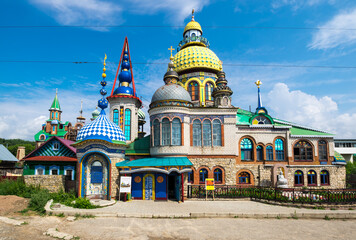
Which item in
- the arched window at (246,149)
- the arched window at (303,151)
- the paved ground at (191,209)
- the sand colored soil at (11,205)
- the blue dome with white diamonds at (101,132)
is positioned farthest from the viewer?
the arched window at (303,151)

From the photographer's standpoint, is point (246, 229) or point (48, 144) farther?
point (48, 144)

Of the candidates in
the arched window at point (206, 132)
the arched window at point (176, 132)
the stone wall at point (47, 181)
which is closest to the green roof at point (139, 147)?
the arched window at point (176, 132)

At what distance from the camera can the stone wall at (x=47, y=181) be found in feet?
57.2

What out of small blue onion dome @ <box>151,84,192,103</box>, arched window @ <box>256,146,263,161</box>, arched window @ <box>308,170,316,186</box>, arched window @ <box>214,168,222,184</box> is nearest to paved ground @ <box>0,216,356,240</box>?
arched window @ <box>214,168,222,184</box>

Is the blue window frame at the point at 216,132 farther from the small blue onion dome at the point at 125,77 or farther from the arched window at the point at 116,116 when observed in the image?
the small blue onion dome at the point at 125,77

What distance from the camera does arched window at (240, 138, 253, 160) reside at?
22.2 m

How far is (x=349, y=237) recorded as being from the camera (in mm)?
9516

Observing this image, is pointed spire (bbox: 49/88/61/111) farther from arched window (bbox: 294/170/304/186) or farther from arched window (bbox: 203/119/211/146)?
arched window (bbox: 294/170/304/186)

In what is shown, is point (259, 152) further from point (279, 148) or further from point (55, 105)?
point (55, 105)

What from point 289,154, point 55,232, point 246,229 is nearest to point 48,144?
point 55,232

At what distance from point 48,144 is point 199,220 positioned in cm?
1880

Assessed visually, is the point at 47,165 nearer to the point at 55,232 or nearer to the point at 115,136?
the point at 115,136

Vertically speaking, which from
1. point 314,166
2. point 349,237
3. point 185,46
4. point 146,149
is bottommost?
point 349,237

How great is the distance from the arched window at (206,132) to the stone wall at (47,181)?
40.2ft
